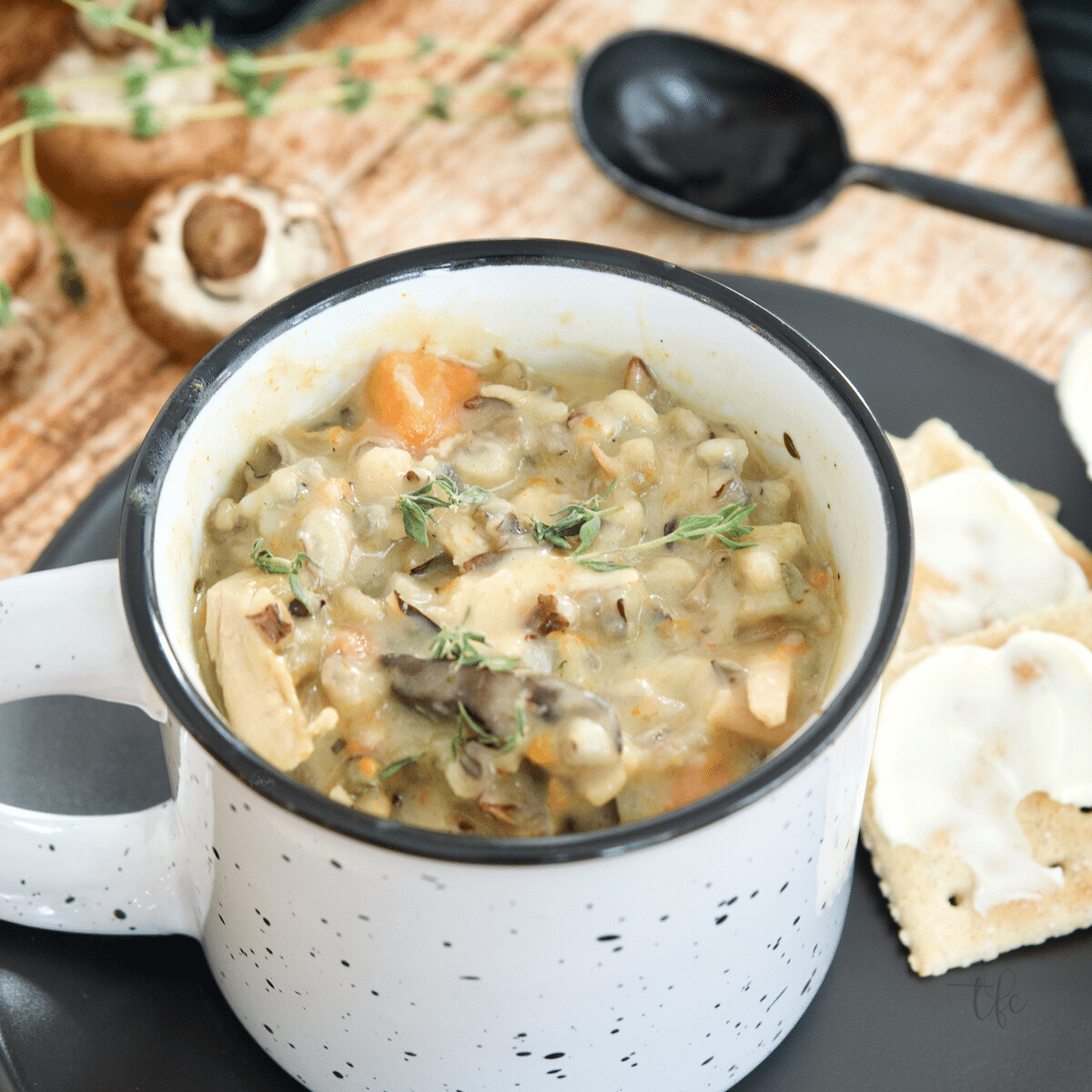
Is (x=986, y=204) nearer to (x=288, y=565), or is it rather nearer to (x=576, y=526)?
(x=576, y=526)

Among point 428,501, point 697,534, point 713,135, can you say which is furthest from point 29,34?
point 697,534

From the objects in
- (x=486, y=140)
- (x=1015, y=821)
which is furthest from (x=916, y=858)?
(x=486, y=140)

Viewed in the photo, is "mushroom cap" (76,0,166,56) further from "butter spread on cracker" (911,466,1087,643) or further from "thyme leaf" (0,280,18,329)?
"butter spread on cracker" (911,466,1087,643)

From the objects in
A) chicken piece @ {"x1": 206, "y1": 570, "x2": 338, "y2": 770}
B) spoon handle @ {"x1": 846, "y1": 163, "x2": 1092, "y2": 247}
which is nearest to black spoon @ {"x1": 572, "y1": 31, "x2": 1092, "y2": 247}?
spoon handle @ {"x1": 846, "y1": 163, "x2": 1092, "y2": 247}

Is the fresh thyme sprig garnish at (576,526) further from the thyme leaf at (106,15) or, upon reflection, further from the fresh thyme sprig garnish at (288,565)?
the thyme leaf at (106,15)

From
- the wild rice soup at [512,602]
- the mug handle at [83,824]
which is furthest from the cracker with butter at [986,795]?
the mug handle at [83,824]

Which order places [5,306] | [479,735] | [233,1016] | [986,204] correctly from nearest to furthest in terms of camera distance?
[479,735], [233,1016], [5,306], [986,204]

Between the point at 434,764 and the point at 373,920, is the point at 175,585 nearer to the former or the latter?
the point at 434,764
